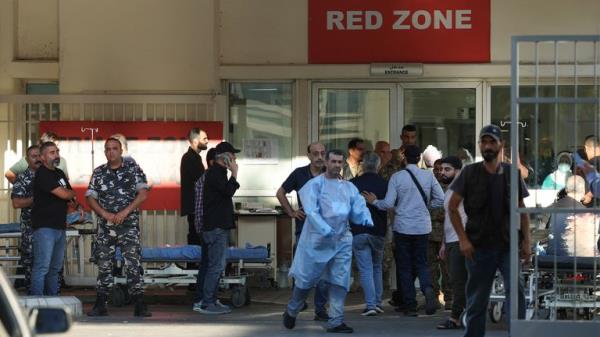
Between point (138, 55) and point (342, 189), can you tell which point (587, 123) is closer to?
point (342, 189)

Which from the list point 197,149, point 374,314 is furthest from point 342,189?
point 197,149

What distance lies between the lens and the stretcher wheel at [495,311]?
44.8ft

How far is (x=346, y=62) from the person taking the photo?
57.7 feet

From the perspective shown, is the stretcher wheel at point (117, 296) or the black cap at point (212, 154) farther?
the stretcher wheel at point (117, 296)

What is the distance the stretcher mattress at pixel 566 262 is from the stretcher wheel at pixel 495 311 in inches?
45.0

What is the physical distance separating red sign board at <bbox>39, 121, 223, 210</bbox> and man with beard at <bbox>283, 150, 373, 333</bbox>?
487 cm

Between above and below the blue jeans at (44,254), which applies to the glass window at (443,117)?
above

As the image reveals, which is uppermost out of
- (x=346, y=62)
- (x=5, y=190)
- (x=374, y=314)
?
(x=346, y=62)

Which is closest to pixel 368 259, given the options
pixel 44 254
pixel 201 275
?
pixel 201 275

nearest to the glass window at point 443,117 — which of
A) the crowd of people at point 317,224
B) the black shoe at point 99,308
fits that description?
the crowd of people at point 317,224

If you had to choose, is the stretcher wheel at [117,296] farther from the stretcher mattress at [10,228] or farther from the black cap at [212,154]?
the stretcher mattress at [10,228]

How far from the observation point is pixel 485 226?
34.4 ft

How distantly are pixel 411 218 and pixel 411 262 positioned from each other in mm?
521

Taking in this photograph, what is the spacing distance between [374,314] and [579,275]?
2437 millimetres
